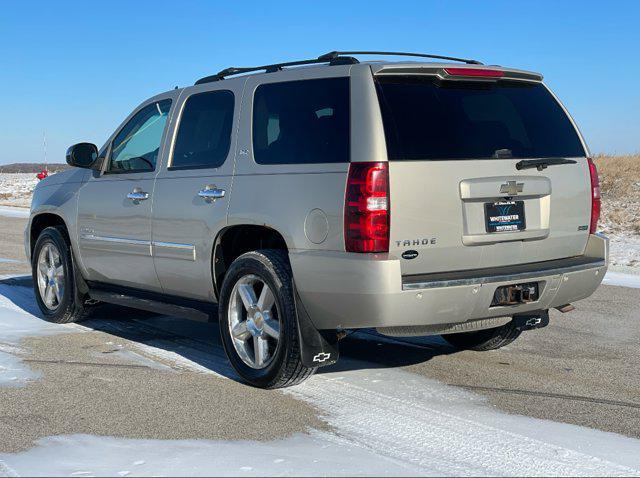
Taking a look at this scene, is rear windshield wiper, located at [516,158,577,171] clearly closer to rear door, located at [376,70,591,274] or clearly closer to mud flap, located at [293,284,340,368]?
rear door, located at [376,70,591,274]

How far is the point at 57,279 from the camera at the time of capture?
7.41m

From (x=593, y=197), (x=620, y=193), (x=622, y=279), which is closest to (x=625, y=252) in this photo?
(x=622, y=279)

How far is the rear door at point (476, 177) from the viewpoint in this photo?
4.66 metres

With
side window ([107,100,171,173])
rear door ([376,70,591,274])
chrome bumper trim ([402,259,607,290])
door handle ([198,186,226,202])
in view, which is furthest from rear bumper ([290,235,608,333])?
side window ([107,100,171,173])

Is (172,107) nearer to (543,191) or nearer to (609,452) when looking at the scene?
(543,191)

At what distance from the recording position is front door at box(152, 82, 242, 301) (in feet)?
18.3

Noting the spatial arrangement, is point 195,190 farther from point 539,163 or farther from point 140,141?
point 539,163

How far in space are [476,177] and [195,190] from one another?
1.96 meters

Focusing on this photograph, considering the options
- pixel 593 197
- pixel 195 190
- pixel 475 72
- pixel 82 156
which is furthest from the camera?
pixel 82 156

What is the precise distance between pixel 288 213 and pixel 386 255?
2.35ft

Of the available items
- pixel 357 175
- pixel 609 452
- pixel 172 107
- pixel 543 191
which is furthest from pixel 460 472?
pixel 172 107

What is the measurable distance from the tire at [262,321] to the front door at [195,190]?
1.11 feet

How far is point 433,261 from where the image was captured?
472cm

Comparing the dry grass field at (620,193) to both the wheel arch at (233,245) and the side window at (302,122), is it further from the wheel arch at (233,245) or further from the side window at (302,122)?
the side window at (302,122)
